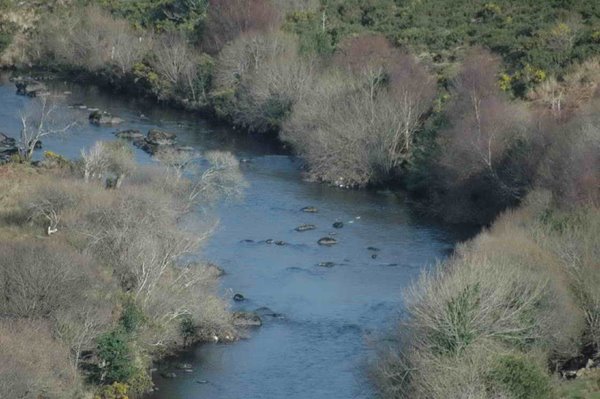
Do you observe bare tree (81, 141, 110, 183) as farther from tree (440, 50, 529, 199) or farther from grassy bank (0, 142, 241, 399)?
tree (440, 50, 529, 199)

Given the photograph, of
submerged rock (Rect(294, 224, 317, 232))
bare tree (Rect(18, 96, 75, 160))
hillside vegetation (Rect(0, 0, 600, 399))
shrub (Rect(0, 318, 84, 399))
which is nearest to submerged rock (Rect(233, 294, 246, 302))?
hillside vegetation (Rect(0, 0, 600, 399))

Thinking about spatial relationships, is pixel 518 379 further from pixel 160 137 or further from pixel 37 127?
pixel 160 137

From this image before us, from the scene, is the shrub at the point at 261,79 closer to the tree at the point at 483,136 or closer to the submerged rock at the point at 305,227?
the tree at the point at 483,136

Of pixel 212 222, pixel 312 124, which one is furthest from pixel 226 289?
pixel 312 124

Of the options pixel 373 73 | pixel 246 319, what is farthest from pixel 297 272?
pixel 373 73

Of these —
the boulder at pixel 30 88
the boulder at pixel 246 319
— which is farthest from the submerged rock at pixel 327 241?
the boulder at pixel 30 88

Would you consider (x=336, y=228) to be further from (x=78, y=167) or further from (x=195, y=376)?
(x=195, y=376)

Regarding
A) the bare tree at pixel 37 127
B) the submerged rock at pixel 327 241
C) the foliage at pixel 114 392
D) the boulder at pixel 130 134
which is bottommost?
the boulder at pixel 130 134
